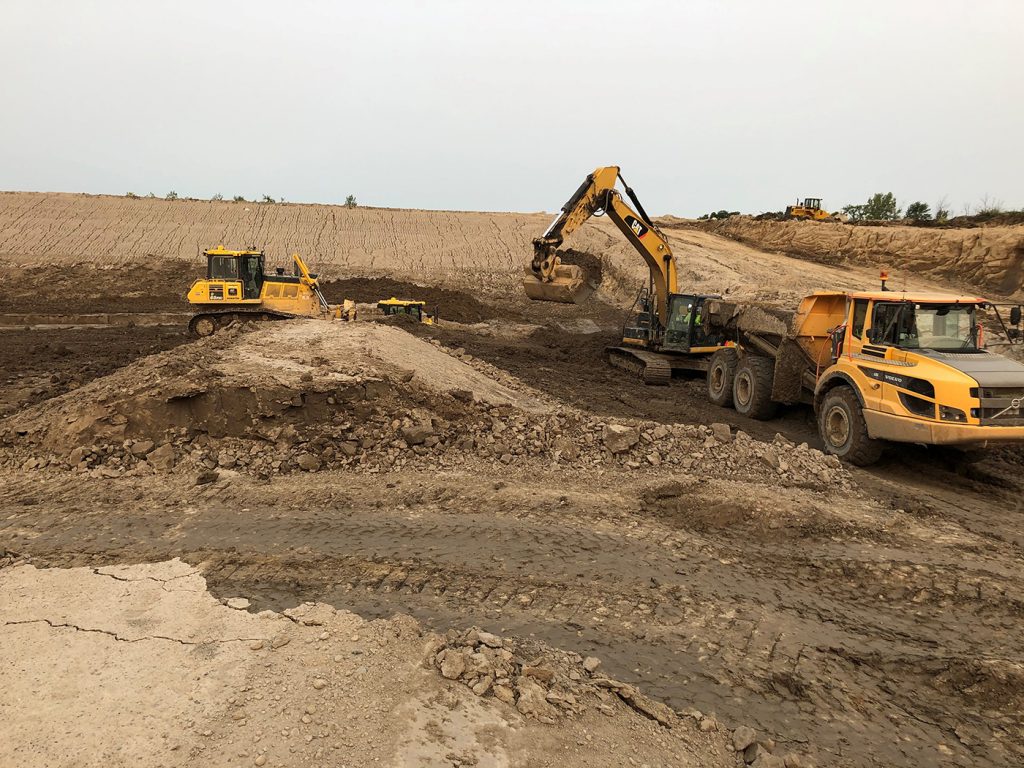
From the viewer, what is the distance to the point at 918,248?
2494cm

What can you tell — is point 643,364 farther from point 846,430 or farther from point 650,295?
point 846,430

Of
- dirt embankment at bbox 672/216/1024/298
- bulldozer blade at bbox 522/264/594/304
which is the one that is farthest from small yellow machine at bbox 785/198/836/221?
bulldozer blade at bbox 522/264/594/304

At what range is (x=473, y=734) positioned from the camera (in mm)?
3291

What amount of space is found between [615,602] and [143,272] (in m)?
28.8

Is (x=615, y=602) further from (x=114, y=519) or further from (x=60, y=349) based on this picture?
(x=60, y=349)

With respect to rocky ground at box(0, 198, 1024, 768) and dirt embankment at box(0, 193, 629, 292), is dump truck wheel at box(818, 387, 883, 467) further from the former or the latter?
dirt embankment at box(0, 193, 629, 292)

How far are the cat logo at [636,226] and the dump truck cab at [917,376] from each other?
5580 millimetres

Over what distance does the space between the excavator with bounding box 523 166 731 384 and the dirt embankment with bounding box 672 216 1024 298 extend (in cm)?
1436

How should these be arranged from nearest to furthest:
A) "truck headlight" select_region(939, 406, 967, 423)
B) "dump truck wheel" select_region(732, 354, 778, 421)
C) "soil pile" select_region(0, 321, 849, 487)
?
"truck headlight" select_region(939, 406, 967, 423) < "soil pile" select_region(0, 321, 849, 487) < "dump truck wheel" select_region(732, 354, 778, 421)

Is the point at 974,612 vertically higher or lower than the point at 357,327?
lower

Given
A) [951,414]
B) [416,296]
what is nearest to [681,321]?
[951,414]

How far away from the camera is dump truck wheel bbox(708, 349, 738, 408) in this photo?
1111 centimetres

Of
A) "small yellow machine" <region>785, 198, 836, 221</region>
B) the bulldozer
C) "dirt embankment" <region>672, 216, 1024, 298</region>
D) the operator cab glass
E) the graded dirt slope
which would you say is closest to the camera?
the operator cab glass

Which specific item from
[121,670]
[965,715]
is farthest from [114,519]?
[965,715]
